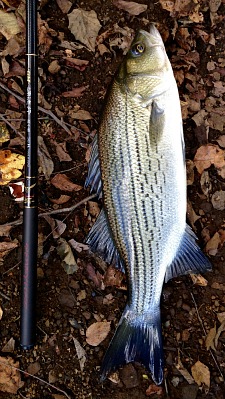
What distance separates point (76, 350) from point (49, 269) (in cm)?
55

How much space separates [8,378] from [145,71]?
2.10m

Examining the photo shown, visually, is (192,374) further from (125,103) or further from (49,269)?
(125,103)

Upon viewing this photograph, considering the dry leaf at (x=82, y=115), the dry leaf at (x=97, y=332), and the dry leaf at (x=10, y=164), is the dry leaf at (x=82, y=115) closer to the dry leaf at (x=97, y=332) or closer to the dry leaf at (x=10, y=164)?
the dry leaf at (x=10, y=164)

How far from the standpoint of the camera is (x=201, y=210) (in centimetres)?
307

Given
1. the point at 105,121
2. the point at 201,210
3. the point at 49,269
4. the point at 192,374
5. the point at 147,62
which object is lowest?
the point at 192,374

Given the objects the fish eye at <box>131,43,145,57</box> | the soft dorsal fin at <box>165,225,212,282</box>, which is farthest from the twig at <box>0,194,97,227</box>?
the fish eye at <box>131,43,145,57</box>

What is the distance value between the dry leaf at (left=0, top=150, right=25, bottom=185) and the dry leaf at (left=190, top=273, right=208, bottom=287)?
4.30 feet

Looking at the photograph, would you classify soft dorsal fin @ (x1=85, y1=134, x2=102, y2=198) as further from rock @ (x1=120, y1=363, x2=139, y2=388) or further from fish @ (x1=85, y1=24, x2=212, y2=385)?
rock @ (x1=120, y1=363, x2=139, y2=388)

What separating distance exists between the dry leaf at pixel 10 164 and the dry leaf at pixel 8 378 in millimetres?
1192

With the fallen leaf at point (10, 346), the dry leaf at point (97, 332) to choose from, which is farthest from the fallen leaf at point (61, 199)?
the fallen leaf at point (10, 346)

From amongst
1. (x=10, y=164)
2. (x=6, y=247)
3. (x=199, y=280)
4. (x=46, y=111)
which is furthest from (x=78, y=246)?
(x=46, y=111)

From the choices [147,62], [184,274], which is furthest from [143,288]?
[147,62]

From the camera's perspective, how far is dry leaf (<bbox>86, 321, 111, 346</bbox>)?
10.1ft

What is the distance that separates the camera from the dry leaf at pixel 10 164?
10.3 ft
